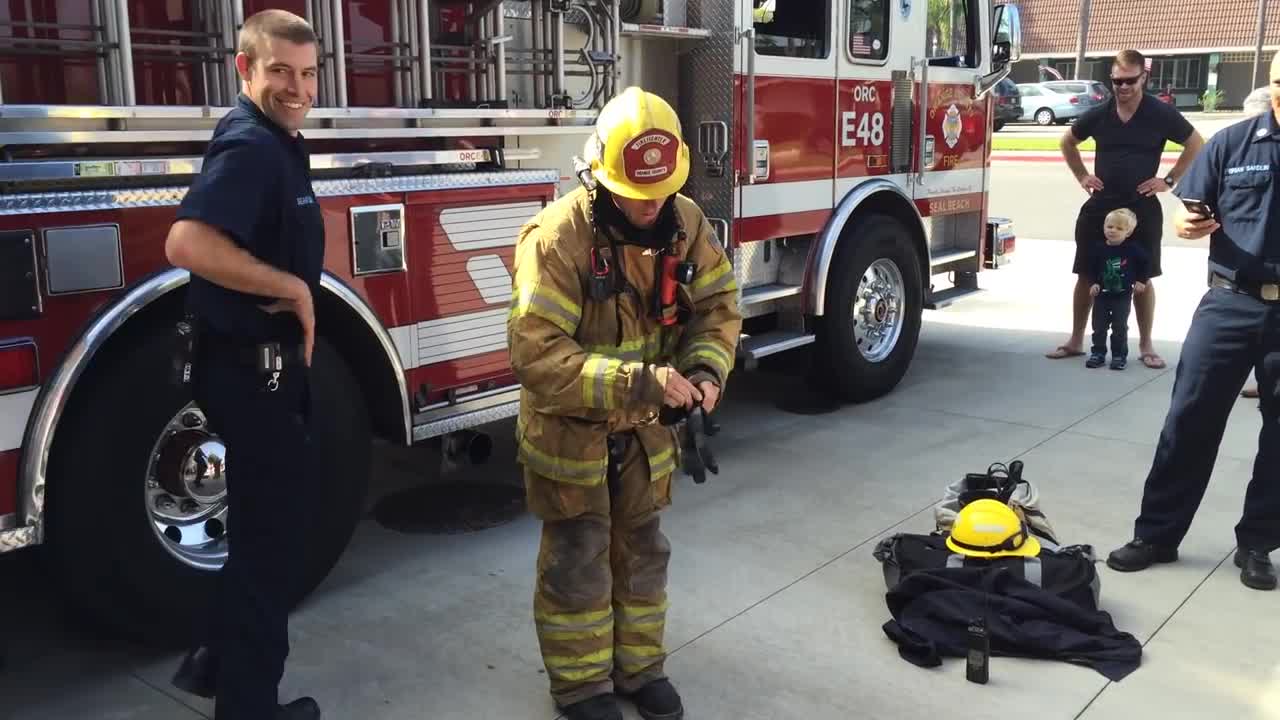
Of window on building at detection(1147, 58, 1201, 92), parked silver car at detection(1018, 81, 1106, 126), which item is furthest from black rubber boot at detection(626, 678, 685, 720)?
window on building at detection(1147, 58, 1201, 92)

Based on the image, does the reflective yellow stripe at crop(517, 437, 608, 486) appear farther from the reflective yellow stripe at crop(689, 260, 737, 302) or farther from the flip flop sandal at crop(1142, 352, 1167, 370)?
the flip flop sandal at crop(1142, 352, 1167, 370)

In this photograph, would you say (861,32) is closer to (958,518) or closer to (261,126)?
(958,518)

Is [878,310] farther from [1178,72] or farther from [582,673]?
[1178,72]

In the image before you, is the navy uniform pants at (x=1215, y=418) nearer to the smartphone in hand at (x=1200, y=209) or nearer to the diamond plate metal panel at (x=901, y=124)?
the smartphone in hand at (x=1200, y=209)

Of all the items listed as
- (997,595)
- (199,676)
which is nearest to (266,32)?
(199,676)

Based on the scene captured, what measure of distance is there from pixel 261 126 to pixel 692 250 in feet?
3.69

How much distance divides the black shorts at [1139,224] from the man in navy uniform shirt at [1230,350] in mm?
3051

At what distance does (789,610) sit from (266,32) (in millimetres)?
2378

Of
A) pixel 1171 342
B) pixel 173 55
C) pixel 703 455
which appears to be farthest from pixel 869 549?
pixel 1171 342

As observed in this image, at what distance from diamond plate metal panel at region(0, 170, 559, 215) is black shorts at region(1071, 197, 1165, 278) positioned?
421 centimetres

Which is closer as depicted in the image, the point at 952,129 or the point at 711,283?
the point at 711,283

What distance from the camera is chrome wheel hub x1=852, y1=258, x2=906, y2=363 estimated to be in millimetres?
6488

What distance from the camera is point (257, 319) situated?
2.82m

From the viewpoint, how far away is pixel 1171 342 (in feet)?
26.9
